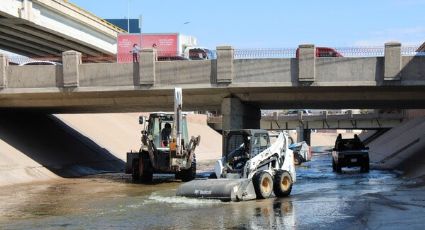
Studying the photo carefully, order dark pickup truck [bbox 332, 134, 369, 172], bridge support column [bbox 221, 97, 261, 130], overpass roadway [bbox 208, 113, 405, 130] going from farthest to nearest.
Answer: overpass roadway [bbox 208, 113, 405, 130] → dark pickup truck [bbox 332, 134, 369, 172] → bridge support column [bbox 221, 97, 261, 130]

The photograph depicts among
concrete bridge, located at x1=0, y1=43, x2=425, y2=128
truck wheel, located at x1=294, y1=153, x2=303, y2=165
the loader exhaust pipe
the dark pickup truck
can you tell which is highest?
concrete bridge, located at x1=0, y1=43, x2=425, y2=128

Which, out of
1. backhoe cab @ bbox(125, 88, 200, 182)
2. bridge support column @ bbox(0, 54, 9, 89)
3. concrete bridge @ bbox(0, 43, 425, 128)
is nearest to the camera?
backhoe cab @ bbox(125, 88, 200, 182)

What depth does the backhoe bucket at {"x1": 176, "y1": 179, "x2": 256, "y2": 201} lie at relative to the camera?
17875mm

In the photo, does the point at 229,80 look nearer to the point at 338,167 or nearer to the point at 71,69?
the point at 71,69

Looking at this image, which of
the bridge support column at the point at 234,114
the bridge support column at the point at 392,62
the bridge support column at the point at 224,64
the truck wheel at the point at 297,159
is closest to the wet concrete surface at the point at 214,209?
the bridge support column at the point at 392,62

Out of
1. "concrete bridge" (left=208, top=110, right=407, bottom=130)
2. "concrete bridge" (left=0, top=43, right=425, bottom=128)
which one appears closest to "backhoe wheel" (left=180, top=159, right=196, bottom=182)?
"concrete bridge" (left=0, top=43, right=425, bottom=128)

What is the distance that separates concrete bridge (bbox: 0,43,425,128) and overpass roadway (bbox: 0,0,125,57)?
16891mm

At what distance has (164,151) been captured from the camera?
86.3ft

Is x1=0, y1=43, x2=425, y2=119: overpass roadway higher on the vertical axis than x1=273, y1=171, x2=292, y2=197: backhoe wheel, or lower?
higher

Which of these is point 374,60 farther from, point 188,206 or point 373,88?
point 188,206

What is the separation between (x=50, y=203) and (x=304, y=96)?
49.9 feet

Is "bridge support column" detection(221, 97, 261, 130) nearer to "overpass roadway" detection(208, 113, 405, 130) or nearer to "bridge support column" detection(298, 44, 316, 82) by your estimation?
"bridge support column" detection(298, 44, 316, 82)

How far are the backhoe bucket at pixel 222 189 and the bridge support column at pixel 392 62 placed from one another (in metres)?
11.6

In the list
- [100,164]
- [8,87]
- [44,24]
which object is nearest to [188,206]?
[8,87]
